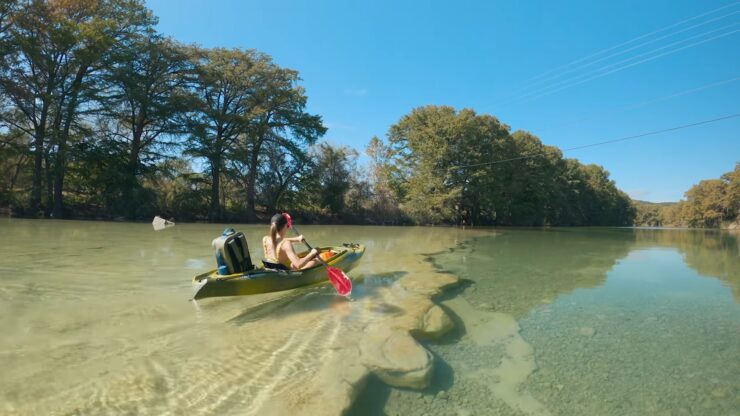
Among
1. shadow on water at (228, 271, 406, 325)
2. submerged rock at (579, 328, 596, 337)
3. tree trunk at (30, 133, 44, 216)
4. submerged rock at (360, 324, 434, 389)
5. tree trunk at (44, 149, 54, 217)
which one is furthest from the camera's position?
tree trunk at (44, 149, 54, 217)

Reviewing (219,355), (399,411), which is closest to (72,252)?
(219,355)

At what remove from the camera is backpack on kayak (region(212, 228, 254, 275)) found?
6.34 m

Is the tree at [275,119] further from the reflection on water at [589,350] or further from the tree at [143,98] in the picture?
the reflection on water at [589,350]

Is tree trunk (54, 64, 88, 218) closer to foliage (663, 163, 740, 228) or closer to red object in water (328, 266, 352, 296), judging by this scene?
red object in water (328, 266, 352, 296)

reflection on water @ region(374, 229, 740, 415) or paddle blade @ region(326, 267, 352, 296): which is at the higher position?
paddle blade @ region(326, 267, 352, 296)

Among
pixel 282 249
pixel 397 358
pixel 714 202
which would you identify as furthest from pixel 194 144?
pixel 714 202

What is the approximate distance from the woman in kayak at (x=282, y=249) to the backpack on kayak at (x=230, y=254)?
0.46 meters

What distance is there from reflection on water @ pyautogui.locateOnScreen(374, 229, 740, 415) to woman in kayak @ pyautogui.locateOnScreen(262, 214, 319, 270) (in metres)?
2.79

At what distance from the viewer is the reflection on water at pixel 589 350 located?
11.7 feet

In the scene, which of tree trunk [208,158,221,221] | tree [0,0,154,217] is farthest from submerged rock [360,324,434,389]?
tree trunk [208,158,221,221]

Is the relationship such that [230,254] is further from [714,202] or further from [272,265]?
[714,202]

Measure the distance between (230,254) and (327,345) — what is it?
270cm

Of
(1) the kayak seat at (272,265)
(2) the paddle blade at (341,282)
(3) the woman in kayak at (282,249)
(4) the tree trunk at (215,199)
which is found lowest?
(2) the paddle blade at (341,282)

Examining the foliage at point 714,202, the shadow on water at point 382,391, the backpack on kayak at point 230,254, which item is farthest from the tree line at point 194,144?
the foliage at point 714,202
